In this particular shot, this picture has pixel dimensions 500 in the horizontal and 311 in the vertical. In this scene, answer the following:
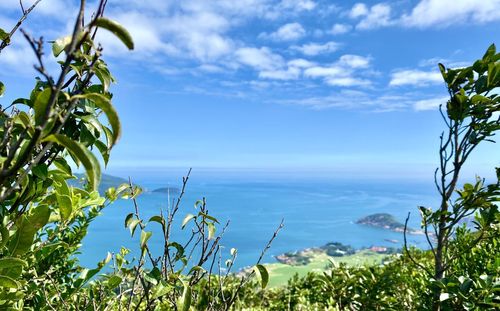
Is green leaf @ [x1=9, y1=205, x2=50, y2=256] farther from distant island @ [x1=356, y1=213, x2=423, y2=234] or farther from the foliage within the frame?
distant island @ [x1=356, y1=213, x2=423, y2=234]

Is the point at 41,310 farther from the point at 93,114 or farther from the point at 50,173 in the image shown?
the point at 93,114

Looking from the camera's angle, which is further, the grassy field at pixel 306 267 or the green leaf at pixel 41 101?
the grassy field at pixel 306 267

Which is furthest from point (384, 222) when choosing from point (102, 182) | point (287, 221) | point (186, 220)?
point (186, 220)

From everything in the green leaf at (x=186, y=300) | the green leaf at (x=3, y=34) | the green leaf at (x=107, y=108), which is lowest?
the green leaf at (x=186, y=300)

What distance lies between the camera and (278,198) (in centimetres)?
11456

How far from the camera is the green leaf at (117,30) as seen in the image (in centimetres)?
57

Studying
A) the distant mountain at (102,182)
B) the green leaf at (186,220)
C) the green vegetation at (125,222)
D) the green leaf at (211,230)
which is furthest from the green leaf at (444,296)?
the distant mountain at (102,182)

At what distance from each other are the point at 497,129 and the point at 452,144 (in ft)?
0.84

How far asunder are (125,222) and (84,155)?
77 cm

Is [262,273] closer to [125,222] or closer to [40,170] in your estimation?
[125,222]

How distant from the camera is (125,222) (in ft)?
4.08

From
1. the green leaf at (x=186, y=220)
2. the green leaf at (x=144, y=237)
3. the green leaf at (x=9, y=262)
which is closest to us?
the green leaf at (x=9, y=262)

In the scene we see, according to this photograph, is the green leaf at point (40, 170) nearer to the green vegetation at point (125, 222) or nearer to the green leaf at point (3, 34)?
the green vegetation at point (125, 222)

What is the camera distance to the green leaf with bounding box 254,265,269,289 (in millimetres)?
1171
